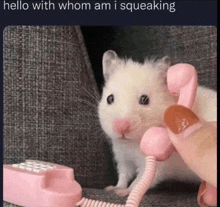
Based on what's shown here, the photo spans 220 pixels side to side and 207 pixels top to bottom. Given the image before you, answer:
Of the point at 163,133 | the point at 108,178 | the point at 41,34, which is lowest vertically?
the point at 108,178

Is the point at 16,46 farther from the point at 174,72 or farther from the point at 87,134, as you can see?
the point at 174,72

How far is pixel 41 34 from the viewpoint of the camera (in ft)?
2.94

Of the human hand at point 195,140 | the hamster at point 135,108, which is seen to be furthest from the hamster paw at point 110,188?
the human hand at point 195,140

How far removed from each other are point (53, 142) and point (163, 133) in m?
0.49

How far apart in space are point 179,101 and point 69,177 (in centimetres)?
32

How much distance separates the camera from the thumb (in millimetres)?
431

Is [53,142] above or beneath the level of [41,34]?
beneath

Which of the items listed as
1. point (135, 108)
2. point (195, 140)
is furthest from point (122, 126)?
point (195, 140)

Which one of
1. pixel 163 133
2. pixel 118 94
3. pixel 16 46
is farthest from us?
pixel 16 46

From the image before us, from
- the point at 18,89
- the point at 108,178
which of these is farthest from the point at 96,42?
the point at 108,178

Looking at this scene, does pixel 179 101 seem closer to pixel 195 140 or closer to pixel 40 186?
pixel 195 140

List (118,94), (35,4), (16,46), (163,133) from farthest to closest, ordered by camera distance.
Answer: (16,46) → (118,94) → (35,4) → (163,133)

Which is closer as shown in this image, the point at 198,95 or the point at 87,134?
the point at 198,95

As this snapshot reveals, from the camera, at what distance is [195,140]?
44cm
